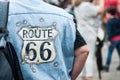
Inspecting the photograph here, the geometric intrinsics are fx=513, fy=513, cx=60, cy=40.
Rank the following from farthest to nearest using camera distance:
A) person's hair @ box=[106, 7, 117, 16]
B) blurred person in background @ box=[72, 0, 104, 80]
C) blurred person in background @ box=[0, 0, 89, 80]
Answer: person's hair @ box=[106, 7, 117, 16] < blurred person in background @ box=[72, 0, 104, 80] < blurred person in background @ box=[0, 0, 89, 80]

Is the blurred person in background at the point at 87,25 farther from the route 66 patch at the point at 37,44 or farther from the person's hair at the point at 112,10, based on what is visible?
the route 66 patch at the point at 37,44

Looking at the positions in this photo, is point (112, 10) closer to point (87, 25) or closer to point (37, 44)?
point (87, 25)

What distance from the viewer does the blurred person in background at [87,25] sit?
859 centimetres

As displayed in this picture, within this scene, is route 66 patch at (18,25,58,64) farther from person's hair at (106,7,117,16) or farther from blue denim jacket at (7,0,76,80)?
person's hair at (106,7,117,16)

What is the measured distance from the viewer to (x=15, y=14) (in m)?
3.30

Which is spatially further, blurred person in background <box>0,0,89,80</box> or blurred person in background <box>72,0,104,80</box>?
blurred person in background <box>72,0,104,80</box>

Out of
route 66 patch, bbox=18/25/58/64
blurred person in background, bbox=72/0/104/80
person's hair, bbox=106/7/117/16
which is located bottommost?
person's hair, bbox=106/7/117/16

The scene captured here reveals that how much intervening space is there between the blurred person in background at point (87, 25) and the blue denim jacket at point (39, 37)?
16.9ft

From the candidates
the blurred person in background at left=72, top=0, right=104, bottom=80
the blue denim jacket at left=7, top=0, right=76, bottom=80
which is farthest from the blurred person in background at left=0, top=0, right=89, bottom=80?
the blurred person in background at left=72, top=0, right=104, bottom=80

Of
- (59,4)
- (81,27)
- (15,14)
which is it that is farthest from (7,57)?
(81,27)

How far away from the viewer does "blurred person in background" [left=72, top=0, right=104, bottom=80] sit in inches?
338

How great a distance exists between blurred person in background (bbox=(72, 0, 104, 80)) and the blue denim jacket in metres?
5.15

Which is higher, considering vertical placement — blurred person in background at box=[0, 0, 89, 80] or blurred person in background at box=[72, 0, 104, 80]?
blurred person in background at box=[0, 0, 89, 80]

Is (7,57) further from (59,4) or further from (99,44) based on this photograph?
(99,44)
